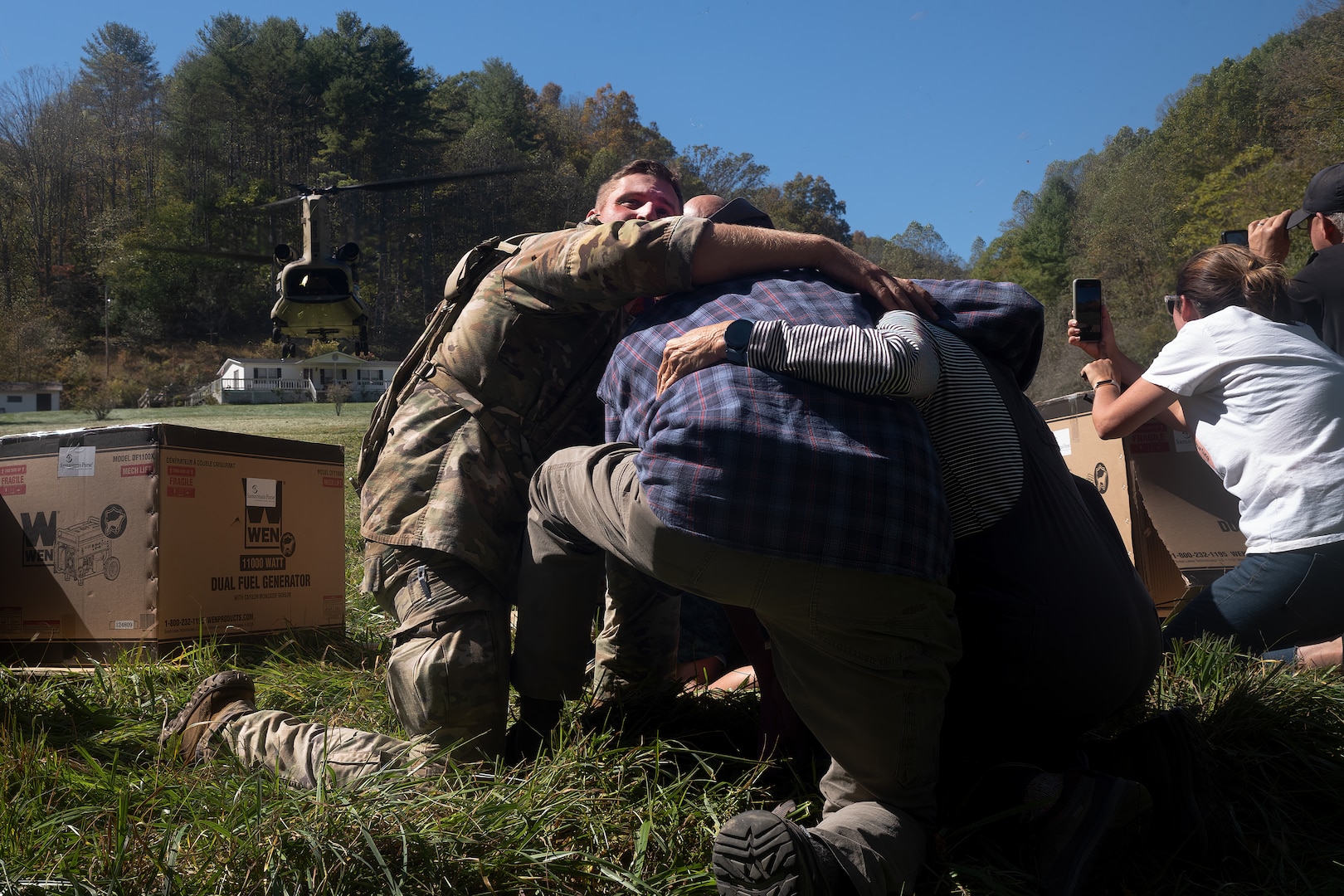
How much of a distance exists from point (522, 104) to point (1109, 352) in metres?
75.0

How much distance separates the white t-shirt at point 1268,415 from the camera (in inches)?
100

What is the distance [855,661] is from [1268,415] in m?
1.92

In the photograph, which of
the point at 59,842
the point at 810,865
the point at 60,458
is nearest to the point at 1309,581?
the point at 810,865

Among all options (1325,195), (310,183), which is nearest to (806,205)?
(310,183)

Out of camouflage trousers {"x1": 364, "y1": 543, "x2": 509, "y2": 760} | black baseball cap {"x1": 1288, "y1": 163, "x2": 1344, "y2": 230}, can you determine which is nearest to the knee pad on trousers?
camouflage trousers {"x1": 364, "y1": 543, "x2": 509, "y2": 760}

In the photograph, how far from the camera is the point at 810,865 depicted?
50.1 inches

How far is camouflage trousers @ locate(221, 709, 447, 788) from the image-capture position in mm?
1857

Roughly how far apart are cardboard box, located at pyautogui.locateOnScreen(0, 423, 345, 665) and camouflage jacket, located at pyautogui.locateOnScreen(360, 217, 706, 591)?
49.4 inches

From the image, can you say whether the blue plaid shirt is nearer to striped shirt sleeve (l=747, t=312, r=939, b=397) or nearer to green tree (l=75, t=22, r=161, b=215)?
striped shirt sleeve (l=747, t=312, r=939, b=397)

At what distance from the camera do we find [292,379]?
59.4 metres

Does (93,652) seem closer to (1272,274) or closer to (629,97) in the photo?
(1272,274)

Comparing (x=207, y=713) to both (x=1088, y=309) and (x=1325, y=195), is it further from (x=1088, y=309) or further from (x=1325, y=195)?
(x=1325, y=195)

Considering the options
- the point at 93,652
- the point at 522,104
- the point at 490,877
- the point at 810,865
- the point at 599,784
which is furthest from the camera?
the point at 522,104

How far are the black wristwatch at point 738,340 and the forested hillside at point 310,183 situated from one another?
154ft
